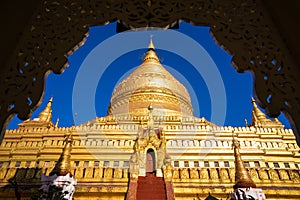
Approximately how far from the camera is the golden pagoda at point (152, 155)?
41.2 feet

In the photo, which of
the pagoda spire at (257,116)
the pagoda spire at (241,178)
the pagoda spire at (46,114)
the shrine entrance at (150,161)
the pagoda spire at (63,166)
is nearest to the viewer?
the pagoda spire at (241,178)

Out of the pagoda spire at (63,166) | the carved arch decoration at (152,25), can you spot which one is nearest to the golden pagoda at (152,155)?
the pagoda spire at (63,166)

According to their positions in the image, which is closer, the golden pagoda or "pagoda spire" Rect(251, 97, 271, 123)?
the golden pagoda

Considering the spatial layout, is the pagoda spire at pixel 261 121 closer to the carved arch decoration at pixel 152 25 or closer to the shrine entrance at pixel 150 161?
the shrine entrance at pixel 150 161

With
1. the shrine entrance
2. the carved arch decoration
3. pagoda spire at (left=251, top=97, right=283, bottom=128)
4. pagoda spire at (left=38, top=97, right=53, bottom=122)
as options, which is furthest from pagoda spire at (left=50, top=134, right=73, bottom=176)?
pagoda spire at (left=251, top=97, right=283, bottom=128)

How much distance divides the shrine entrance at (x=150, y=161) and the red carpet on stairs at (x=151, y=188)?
0.99 m

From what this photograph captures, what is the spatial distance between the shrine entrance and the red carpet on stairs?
0.99m

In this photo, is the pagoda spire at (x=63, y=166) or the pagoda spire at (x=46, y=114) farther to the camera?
the pagoda spire at (x=46, y=114)

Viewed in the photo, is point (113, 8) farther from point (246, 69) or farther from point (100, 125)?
point (100, 125)

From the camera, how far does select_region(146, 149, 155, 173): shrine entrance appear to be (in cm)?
1459

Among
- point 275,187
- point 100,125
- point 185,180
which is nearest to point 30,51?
point 185,180

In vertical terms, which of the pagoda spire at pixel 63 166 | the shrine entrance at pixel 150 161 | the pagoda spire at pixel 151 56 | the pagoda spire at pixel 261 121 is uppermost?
the pagoda spire at pixel 151 56

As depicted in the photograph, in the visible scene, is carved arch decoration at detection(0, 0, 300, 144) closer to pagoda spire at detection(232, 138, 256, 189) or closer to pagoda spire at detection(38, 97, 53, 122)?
pagoda spire at detection(232, 138, 256, 189)

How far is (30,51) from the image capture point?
3193 mm
